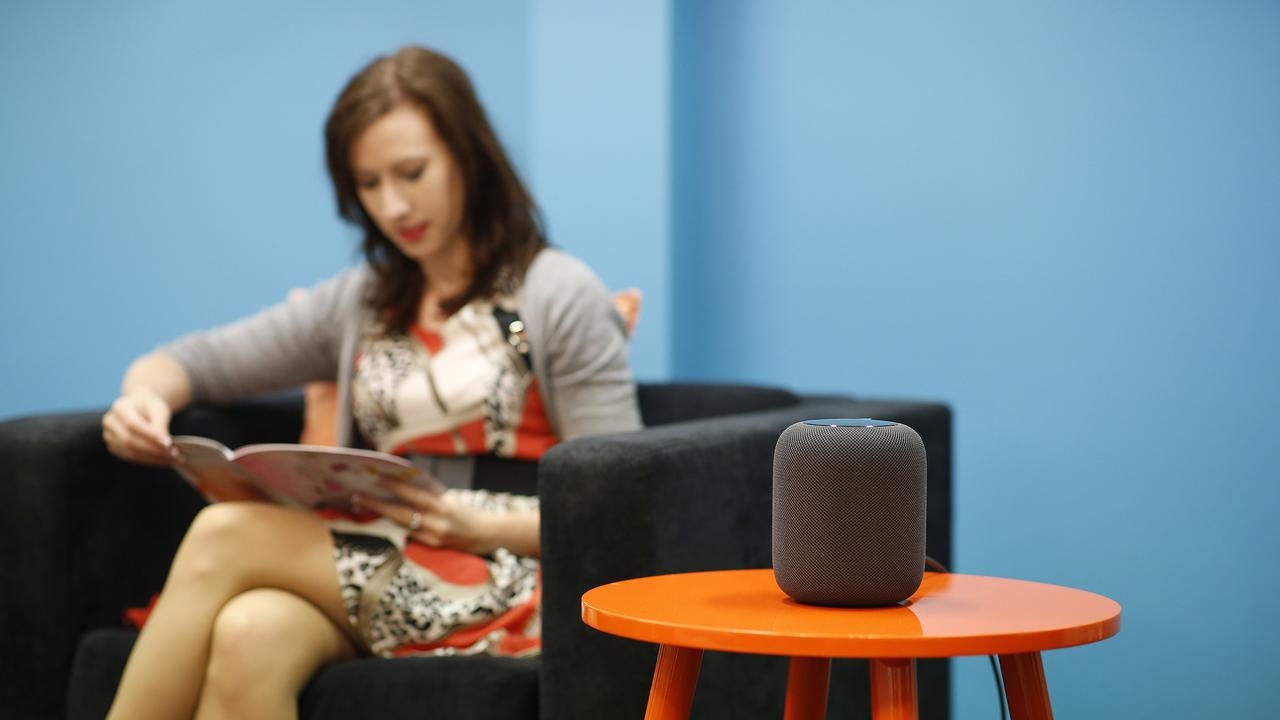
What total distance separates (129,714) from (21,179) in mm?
2013

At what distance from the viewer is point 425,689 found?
1.50 metres

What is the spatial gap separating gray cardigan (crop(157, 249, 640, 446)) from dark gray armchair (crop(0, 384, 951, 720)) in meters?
0.09

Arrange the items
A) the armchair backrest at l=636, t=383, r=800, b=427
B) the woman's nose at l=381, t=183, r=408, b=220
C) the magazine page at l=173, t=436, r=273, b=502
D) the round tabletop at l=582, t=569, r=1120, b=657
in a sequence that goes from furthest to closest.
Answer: the armchair backrest at l=636, t=383, r=800, b=427 < the woman's nose at l=381, t=183, r=408, b=220 < the magazine page at l=173, t=436, r=273, b=502 < the round tabletop at l=582, t=569, r=1120, b=657

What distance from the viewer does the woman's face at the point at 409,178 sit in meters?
1.91

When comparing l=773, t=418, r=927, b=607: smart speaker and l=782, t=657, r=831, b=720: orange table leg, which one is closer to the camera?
l=773, t=418, r=927, b=607: smart speaker

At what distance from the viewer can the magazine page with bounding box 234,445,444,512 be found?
4.91ft

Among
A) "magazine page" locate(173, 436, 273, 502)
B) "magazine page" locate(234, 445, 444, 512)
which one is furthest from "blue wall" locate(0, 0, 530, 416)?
"magazine page" locate(234, 445, 444, 512)

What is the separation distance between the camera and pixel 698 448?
1.46 m

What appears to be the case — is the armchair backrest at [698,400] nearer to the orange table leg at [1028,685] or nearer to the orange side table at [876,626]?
the orange side table at [876,626]

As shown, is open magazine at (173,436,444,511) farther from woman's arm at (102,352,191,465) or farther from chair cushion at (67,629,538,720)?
chair cushion at (67,629,538,720)

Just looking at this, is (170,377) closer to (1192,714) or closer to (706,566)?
(706,566)

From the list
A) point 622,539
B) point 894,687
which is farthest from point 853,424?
point 622,539

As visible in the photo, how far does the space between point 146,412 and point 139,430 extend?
0.23 ft

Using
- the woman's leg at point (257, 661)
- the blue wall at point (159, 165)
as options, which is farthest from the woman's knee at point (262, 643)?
the blue wall at point (159, 165)
